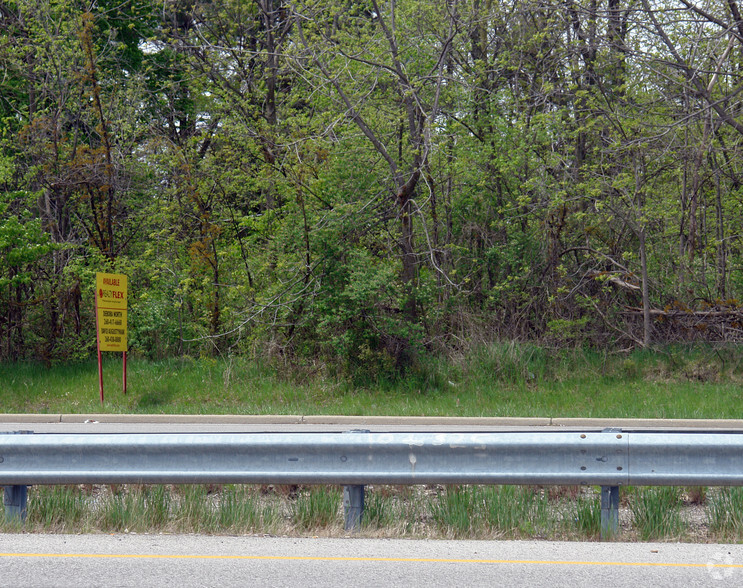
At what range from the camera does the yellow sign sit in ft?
50.4

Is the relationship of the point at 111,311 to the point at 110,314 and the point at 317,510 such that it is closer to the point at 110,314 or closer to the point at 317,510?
the point at 110,314

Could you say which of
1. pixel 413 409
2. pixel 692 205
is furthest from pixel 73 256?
pixel 692 205

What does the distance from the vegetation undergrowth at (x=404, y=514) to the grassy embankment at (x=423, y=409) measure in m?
0.01

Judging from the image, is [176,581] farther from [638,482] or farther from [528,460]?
[638,482]

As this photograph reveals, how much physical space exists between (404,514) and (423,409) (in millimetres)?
7505

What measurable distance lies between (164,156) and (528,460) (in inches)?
672

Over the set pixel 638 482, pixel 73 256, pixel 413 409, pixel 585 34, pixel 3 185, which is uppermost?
pixel 585 34

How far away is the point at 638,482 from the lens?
224 inches

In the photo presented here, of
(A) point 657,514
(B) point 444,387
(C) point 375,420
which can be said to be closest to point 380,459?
(A) point 657,514

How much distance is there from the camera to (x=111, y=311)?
618 inches

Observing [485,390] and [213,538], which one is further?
[485,390]

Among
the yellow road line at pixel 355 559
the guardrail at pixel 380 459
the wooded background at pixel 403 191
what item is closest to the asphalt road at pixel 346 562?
the yellow road line at pixel 355 559

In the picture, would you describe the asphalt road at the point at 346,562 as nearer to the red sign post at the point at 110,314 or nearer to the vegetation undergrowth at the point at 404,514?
the vegetation undergrowth at the point at 404,514

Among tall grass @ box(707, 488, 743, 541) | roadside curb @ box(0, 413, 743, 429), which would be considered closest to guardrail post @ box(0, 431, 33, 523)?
tall grass @ box(707, 488, 743, 541)
